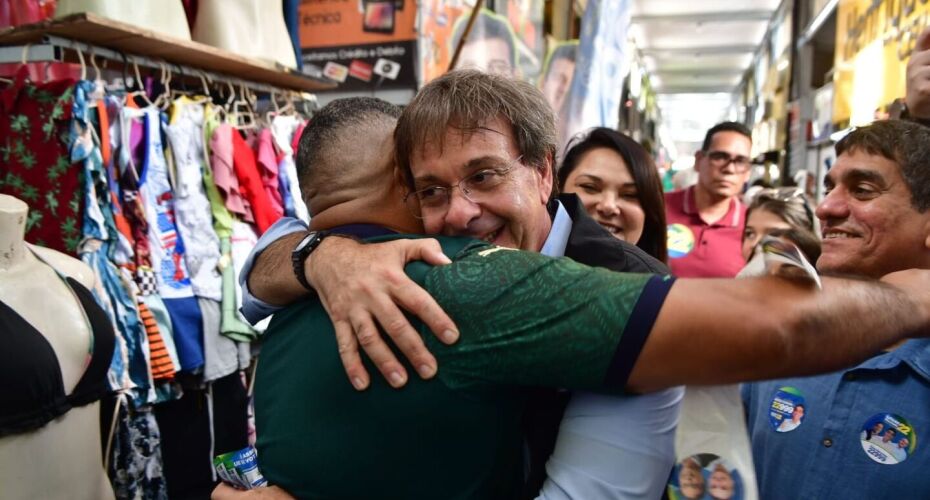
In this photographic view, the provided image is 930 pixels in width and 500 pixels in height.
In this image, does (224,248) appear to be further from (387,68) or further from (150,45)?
(387,68)

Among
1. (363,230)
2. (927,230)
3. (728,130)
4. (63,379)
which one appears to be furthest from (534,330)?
(728,130)

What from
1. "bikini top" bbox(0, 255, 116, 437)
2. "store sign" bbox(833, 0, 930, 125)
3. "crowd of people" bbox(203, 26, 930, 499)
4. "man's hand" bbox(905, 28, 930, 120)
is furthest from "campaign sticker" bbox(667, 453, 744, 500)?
"store sign" bbox(833, 0, 930, 125)

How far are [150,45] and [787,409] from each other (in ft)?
Result: 8.22

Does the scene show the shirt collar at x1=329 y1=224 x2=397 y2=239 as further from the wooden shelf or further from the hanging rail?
the hanging rail

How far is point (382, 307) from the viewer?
37.3 inches

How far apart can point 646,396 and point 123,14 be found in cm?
242

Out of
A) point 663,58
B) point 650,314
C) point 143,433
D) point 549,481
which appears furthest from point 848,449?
point 663,58

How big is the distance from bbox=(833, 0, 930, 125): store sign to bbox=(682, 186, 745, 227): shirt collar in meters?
0.77

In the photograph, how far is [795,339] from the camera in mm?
799

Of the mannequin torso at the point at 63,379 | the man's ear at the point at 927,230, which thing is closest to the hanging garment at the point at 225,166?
the mannequin torso at the point at 63,379

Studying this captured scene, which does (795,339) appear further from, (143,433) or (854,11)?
(854,11)

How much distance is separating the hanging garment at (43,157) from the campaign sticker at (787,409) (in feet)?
7.47

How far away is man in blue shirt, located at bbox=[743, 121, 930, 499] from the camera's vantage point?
1315mm

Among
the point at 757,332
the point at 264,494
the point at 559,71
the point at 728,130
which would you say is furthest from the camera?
the point at 559,71
